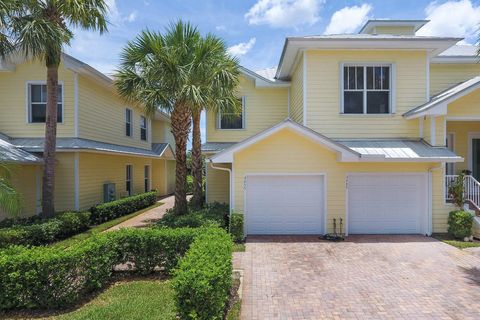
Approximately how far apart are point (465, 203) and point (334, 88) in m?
6.59

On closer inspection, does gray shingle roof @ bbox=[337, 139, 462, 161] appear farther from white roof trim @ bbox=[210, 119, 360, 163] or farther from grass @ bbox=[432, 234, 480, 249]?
grass @ bbox=[432, 234, 480, 249]

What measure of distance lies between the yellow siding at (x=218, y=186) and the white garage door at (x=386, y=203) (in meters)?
6.08

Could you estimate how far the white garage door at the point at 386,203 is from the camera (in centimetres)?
1102

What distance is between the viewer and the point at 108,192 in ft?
50.8

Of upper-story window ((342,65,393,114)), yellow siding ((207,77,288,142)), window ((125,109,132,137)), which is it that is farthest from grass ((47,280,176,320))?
window ((125,109,132,137))

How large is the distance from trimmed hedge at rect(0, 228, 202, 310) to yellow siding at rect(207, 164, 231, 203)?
289 inches

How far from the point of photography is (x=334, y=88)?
37.9 feet

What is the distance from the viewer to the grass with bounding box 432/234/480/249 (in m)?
9.54

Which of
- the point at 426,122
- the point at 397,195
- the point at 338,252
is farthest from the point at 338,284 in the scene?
the point at 426,122

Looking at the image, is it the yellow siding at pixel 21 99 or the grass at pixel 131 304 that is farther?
the yellow siding at pixel 21 99

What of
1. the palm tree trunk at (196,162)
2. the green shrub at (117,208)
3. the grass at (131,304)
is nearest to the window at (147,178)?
the green shrub at (117,208)

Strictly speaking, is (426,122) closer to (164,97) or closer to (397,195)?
(397,195)

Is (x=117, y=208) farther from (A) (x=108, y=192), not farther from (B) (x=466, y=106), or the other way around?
(B) (x=466, y=106)

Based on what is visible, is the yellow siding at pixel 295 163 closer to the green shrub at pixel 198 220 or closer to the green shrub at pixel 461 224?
the green shrub at pixel 198 220
